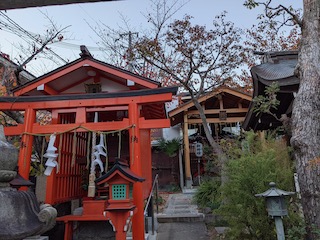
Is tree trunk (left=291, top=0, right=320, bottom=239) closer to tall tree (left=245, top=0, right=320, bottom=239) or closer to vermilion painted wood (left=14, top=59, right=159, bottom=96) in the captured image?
tall tree (left=245, top=0, right=320, bottom=239)

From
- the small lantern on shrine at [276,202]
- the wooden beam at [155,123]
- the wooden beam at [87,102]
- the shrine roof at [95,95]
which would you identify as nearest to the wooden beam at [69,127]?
the wooden beam at [155,123]

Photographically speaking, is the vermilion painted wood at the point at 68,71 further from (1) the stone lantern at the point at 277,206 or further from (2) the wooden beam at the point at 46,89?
(1) the stone lantern at the point at 277,206

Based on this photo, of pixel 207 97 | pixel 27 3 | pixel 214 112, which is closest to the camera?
pixel 27 3

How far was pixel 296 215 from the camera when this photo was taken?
488cm

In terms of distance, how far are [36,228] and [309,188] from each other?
3961 millimetres

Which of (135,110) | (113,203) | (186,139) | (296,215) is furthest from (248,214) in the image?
(186,139)

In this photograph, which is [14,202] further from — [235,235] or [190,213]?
[190,213]

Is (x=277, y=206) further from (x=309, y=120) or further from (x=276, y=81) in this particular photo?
(x=276, y=81)

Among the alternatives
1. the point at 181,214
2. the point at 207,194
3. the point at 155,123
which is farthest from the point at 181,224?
→ the point at 155,123

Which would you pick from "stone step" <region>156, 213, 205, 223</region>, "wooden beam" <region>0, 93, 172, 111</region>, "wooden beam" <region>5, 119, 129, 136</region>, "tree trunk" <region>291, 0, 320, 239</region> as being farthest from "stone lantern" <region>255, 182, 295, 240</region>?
"stone step" <region>156, 213, 205, 223</region>

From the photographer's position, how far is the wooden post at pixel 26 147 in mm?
6113

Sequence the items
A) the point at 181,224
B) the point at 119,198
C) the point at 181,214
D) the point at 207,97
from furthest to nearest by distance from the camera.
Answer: the point at 207,97, the point at 181,214, the point at 181,224, the point at 119,198

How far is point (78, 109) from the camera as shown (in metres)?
6.46

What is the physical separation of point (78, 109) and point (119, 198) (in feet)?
8.62
